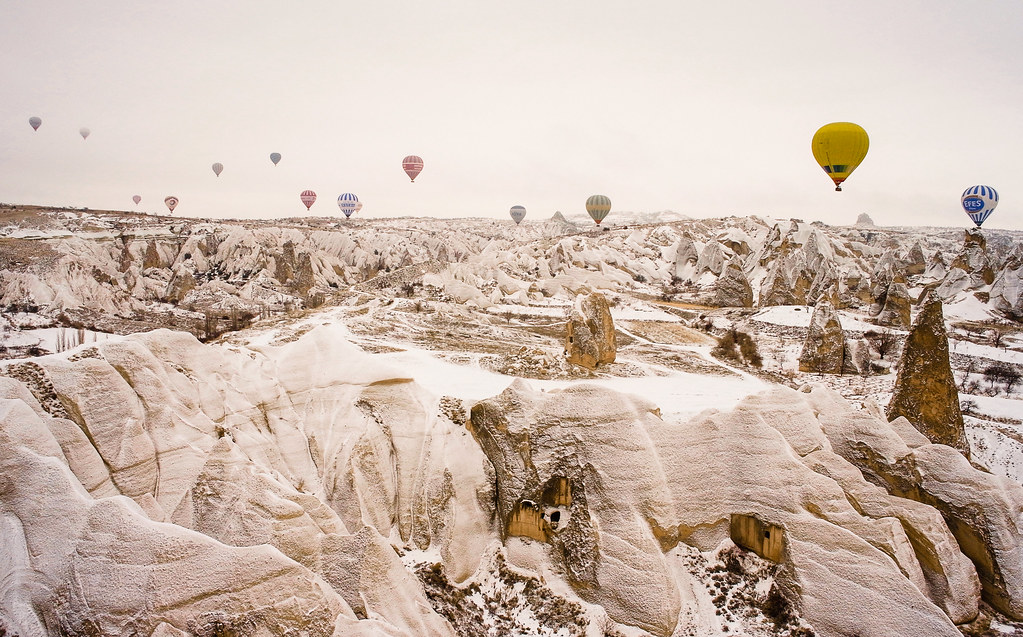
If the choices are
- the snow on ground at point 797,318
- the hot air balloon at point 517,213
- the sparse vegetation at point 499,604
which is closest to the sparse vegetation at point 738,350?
the snow on ground at point 797,318

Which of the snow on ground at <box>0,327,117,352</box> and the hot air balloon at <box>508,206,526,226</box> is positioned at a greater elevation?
the hot air balloon at <box>508,206,526,226</box>

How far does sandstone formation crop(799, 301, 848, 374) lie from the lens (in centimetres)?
2448

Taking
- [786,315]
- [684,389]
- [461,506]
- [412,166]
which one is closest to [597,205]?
[412,166]

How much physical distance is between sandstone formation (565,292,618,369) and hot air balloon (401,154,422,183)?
147ft

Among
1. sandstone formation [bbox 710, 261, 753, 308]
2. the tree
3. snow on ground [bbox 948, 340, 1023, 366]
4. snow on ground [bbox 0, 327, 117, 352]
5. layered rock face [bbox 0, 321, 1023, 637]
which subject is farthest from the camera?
sandstone formation [bbox 710, 261, 753, 308]

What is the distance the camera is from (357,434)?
12.4 metres

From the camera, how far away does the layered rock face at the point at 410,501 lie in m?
6.99

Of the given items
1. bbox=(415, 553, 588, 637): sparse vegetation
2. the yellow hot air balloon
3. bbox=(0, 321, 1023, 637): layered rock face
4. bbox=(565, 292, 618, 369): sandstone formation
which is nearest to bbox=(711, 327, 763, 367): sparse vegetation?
bbox=(565, 292, 618, 369): sandstone formation

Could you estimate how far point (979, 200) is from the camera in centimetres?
5744

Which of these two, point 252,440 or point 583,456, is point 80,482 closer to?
point 252,440

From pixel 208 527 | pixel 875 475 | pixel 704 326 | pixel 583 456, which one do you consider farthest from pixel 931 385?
pixel 704 326

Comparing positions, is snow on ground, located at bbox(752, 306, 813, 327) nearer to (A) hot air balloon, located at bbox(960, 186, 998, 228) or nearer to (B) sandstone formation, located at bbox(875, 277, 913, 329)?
(B) sandstone formation, located at bbox(875, 277, 913, 329)

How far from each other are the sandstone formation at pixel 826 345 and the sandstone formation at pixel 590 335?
907 centimetres

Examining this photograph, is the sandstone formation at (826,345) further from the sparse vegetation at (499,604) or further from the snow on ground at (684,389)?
the sparse vegetation at (499,604)
